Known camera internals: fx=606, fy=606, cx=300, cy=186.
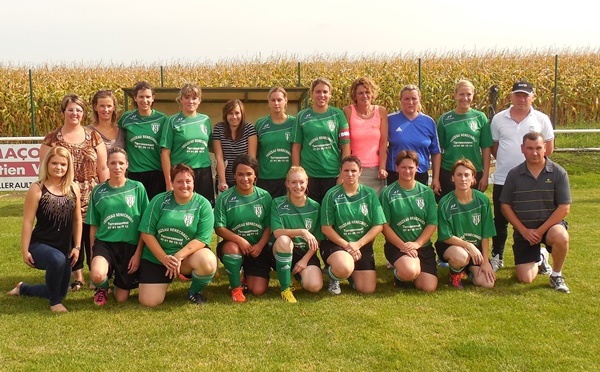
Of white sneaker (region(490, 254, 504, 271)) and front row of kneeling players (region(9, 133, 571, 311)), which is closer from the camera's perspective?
front row of kneeling players (region(9, 133, 571, 311))

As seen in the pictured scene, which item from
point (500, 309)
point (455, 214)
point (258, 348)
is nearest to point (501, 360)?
point (500, 309)

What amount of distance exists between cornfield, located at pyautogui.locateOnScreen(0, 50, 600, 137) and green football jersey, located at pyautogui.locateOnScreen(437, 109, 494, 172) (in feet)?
34.2

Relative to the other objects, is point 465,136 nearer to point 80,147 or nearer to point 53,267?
point 80,147

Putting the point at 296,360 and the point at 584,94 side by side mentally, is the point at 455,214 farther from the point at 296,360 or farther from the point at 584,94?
the point at 584,94

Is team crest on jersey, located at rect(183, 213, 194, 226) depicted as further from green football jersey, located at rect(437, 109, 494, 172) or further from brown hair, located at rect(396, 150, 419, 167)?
green football jersey, located at rect(437, 109, 494, 172)

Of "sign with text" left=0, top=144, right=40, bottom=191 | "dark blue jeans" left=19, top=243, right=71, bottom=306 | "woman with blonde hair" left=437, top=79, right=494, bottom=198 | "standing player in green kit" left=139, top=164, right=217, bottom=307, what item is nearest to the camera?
"dark blue jeans" left=19, top=243, right=71, bottom=306

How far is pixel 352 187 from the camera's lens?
511 cm

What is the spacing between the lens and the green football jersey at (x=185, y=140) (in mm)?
5445

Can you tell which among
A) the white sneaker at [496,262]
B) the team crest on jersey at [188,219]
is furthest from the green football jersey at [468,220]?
the team crest on jersey at [188,219]

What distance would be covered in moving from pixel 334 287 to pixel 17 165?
7805 mm

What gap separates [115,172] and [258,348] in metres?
1.97

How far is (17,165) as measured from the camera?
10.7 meters

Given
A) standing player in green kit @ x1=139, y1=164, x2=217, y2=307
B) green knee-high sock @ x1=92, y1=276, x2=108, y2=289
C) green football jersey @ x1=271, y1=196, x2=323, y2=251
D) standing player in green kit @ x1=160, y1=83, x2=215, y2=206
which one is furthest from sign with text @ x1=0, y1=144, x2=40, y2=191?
green football jersey @ x1=271, y1=196, x2=323, y2=251

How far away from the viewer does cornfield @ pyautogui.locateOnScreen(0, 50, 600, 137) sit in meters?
15.9
